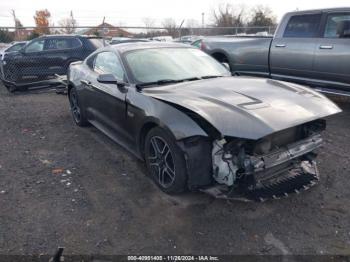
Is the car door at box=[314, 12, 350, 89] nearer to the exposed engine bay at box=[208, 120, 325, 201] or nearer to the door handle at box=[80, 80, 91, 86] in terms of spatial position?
the exposed engine bay at box=[208, 120, 325, 201]

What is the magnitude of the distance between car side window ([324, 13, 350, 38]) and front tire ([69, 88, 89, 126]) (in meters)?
4.91

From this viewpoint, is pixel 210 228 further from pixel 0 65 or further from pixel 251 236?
pixel 0 65

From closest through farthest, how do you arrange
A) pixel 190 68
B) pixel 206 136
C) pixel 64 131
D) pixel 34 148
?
pixel 206 136 → pixel 190 68 → pixel 34 148 → pixel 64 131

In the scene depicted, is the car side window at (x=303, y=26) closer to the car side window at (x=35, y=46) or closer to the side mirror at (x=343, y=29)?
the side mirror at (x=343, y=29)

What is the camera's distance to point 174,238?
9.94ft

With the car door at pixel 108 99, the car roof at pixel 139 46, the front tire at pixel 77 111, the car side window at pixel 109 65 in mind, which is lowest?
the front tire at pixel 77 111

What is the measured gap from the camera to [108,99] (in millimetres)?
4621

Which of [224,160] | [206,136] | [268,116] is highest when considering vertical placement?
[268,116]

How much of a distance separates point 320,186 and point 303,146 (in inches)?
25.8

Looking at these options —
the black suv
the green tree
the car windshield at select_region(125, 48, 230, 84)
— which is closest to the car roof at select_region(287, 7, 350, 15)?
the car windshield at select_region(125, 48, 230, 84)

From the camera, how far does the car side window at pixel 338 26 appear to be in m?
6.29

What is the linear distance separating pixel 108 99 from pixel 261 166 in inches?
94.0

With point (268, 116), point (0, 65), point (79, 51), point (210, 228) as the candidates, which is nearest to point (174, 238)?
point (210, 228)

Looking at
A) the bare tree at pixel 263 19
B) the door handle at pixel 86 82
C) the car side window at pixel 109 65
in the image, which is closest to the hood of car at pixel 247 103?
the car side window at pixel 109 65
